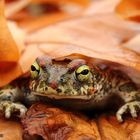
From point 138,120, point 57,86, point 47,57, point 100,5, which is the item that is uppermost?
point 100,5

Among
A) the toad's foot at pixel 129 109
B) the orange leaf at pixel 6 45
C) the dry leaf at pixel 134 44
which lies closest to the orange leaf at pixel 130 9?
the dry leaf at pixel 134 44

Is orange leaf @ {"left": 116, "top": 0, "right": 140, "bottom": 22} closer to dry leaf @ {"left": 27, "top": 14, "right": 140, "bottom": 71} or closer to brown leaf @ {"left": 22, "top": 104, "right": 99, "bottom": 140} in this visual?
dry leaf @ {"left": 27, "top": 14, "right": 140, "bottom": 71}

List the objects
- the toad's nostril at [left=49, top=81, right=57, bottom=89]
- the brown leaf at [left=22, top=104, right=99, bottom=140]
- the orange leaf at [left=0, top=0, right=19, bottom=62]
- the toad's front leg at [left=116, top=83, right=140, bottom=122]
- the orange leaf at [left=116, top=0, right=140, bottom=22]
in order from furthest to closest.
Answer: the orange leaf at [left=116, top=0, right=140, bottom=22], the orange leaf at [left=0, top=0, right=19, bottom=62], the toad's front leg at [left=116, top=83, right=140, bottom=122], the toad's nostril at [left=49, top=81, right=57, bottom=89], the brown leaf at [left=22, top=104, right=99, bottom=140]

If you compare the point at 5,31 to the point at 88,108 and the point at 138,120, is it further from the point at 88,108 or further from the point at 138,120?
the point at 138,120

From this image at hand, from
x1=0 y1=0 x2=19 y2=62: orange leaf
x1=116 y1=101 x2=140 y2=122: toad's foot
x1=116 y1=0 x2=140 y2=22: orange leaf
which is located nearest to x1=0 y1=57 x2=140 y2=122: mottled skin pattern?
x1=116 y1=101 x2=140 y2=122: toad's foot

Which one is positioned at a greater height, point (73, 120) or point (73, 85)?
point (73, 85)

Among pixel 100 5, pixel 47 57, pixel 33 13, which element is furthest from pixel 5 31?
pixel 33 13
